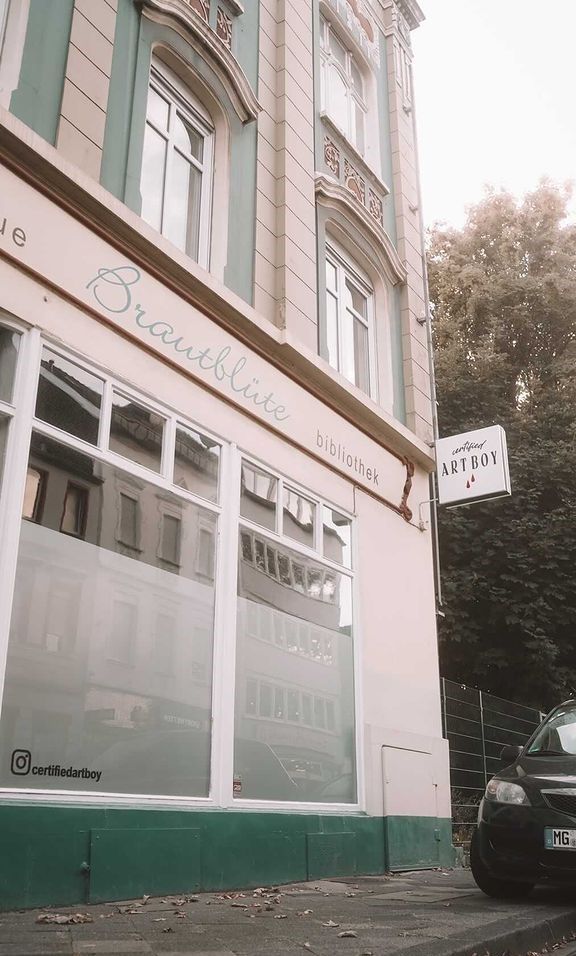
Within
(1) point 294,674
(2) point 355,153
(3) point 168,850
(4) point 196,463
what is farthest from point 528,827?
(2) point 355,153

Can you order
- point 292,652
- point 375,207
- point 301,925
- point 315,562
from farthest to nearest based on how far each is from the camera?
point 375,207
point 315,562
point 292,652
point 301,925

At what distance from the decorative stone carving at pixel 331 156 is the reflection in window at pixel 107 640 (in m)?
5.99

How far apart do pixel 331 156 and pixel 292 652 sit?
21.9 ft

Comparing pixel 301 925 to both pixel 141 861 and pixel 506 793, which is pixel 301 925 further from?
pixel 506 793

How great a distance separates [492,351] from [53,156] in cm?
1541

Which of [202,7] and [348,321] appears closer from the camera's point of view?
[202,7]

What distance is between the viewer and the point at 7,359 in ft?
19.3

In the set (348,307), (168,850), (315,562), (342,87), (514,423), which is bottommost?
(168,850)

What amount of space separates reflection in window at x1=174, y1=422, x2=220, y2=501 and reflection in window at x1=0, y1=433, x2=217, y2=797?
19 cm

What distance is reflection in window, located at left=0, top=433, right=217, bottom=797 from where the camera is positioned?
5.55m

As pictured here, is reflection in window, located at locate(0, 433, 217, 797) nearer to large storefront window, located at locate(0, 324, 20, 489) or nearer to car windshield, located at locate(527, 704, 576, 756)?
large storefront window, located at locate(0, 324, 20, 489)

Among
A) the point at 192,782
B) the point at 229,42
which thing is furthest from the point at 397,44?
the point at 192,782

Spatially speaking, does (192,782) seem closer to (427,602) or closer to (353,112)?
(427,602)

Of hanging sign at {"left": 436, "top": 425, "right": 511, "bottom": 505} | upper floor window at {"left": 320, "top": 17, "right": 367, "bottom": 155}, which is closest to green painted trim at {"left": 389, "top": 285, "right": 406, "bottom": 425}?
hanging sign at {"left": 436, "top": 425, "right": 511, "bottom": 505}
